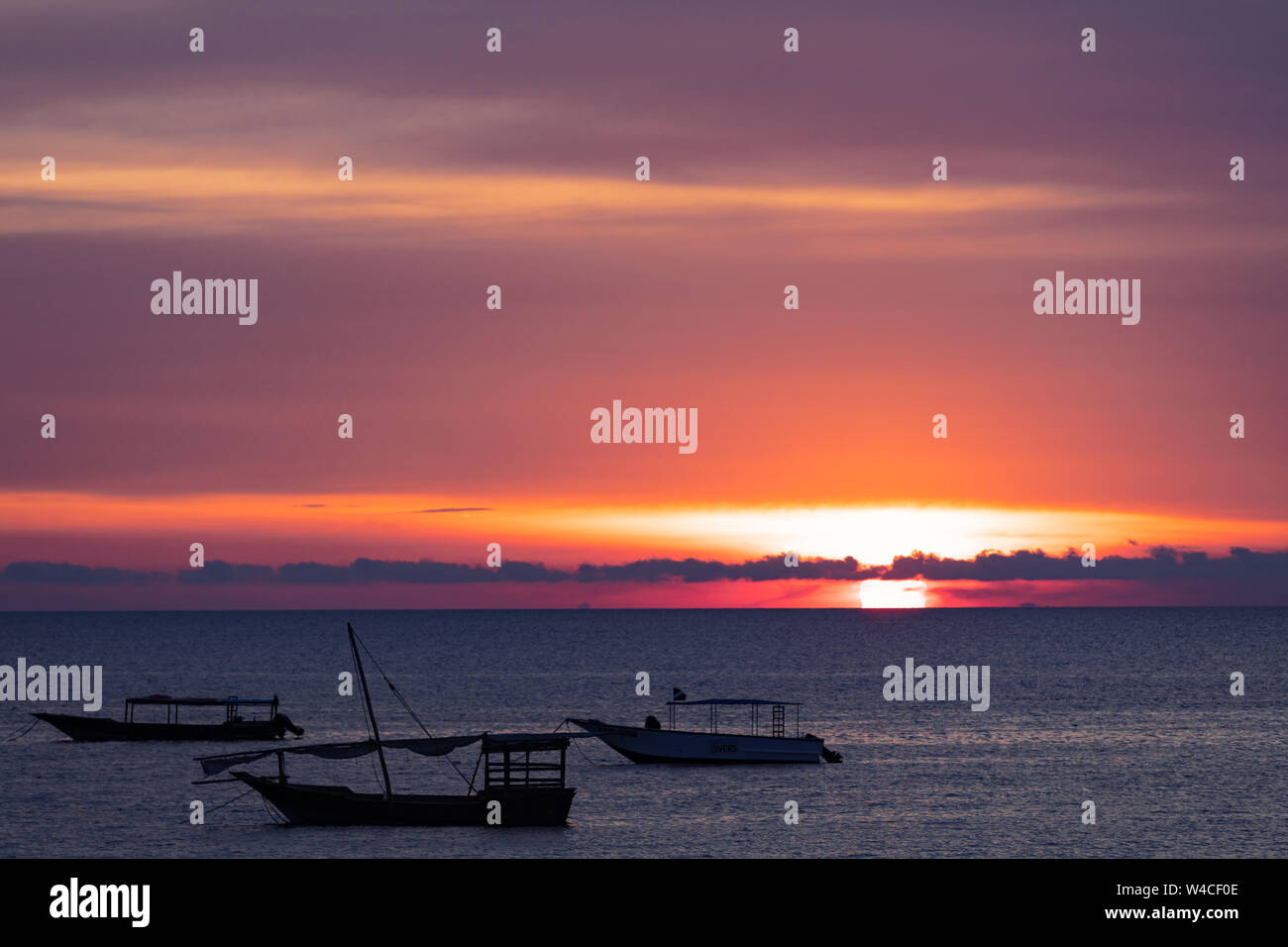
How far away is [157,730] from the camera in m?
119

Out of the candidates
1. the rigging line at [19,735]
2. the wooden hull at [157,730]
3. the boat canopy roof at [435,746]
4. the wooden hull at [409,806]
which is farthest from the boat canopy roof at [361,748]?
the rigging line at [19,735]

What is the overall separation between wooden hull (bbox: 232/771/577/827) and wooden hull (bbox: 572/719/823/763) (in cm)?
3057

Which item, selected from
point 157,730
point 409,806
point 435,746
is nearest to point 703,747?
point 409,806

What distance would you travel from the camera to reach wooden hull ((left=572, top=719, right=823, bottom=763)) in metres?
98.2

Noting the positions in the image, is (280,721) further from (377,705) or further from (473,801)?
(473,801)

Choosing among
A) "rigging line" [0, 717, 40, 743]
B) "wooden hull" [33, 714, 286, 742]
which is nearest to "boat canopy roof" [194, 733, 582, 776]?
"wooden hull" [33, 714, 286, 742]

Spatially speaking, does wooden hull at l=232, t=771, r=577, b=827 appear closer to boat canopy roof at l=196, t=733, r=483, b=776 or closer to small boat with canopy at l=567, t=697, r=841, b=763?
boat canopy roof at l=196, t=733, r=483, b=776

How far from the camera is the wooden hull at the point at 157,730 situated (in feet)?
387

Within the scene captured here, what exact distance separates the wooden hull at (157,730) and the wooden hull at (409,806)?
52.3 m

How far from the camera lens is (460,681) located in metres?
193

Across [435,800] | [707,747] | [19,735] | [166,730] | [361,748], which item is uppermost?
[361,748]

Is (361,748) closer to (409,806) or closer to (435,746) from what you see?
(435,746)

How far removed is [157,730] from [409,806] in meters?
62.2
